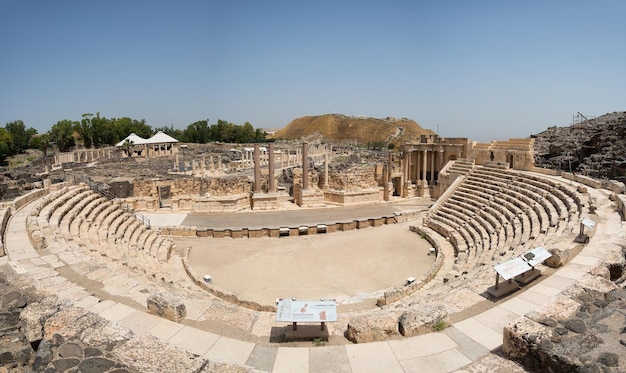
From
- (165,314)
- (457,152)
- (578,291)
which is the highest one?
(457,152)

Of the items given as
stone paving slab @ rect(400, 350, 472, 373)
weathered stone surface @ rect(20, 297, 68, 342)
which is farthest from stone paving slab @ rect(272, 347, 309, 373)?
weathered stone surface @ rect(20, 297, 68, 342)

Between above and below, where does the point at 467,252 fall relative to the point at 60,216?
below

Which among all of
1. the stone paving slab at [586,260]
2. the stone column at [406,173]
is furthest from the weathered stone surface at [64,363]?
the stone column at [406,173]

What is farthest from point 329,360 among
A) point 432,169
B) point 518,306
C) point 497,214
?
point 432,169

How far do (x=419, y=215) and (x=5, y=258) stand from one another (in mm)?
20858

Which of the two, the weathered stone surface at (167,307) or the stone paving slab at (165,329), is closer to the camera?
the stone paving slab at (165,329)

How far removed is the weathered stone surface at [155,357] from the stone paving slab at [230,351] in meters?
0.98

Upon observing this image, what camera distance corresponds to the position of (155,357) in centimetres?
492

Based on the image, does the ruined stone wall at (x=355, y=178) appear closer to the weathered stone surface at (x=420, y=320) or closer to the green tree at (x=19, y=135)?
the weathered stone surface at (x=420, y=320)

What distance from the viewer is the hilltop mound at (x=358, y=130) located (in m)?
120

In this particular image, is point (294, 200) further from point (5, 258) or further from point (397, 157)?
point (5, 258)

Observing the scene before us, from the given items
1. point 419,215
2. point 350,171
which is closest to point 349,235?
point 419,215

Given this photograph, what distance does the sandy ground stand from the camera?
13.9 m

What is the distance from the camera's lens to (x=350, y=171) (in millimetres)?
32594
